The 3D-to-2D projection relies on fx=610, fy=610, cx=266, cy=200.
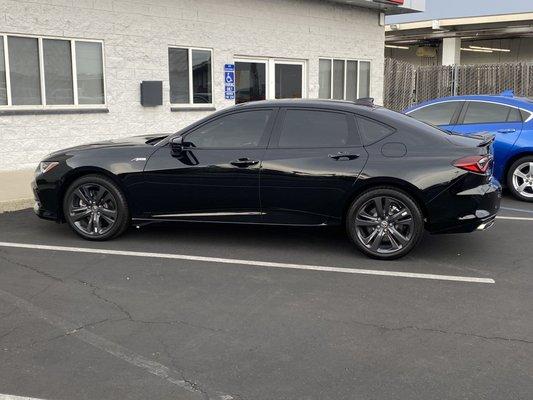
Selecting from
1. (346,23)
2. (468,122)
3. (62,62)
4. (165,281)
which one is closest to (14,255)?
(165,281)

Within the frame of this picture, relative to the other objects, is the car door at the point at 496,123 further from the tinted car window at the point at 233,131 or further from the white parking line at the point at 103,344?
the white parking line at the point at 103,344

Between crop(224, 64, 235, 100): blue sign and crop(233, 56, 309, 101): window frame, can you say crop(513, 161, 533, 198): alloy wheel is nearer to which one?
crop(224, 64, 235, 100): blue sign

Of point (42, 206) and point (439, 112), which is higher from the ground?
point (439, 112)

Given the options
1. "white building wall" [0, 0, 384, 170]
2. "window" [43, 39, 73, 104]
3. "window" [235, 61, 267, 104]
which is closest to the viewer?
"white building wall" [0, 0, 384, 170]

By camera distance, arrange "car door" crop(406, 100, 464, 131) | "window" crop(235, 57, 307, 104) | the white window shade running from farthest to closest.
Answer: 1. "window" crop(235, 57, 307, 104)
2. the white window shade
3. "car door" crop(406, 100, 464, 131)

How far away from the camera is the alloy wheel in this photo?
912 cm

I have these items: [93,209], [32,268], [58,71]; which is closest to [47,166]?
[93,209]

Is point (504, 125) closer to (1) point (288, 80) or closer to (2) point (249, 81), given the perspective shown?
(2) point (249, 81)

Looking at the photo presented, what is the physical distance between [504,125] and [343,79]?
8.65 metres

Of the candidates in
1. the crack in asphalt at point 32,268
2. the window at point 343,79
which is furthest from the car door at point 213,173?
the window at point 343,79

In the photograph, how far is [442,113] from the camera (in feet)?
32.5

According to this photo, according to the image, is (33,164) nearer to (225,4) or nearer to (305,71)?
(225,4)

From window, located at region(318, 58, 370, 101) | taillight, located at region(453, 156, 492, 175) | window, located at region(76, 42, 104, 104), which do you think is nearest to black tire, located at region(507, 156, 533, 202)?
taillight, located at region(453, 156, 492, 175)

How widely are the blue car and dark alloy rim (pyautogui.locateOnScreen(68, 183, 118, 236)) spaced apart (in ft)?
16.4
